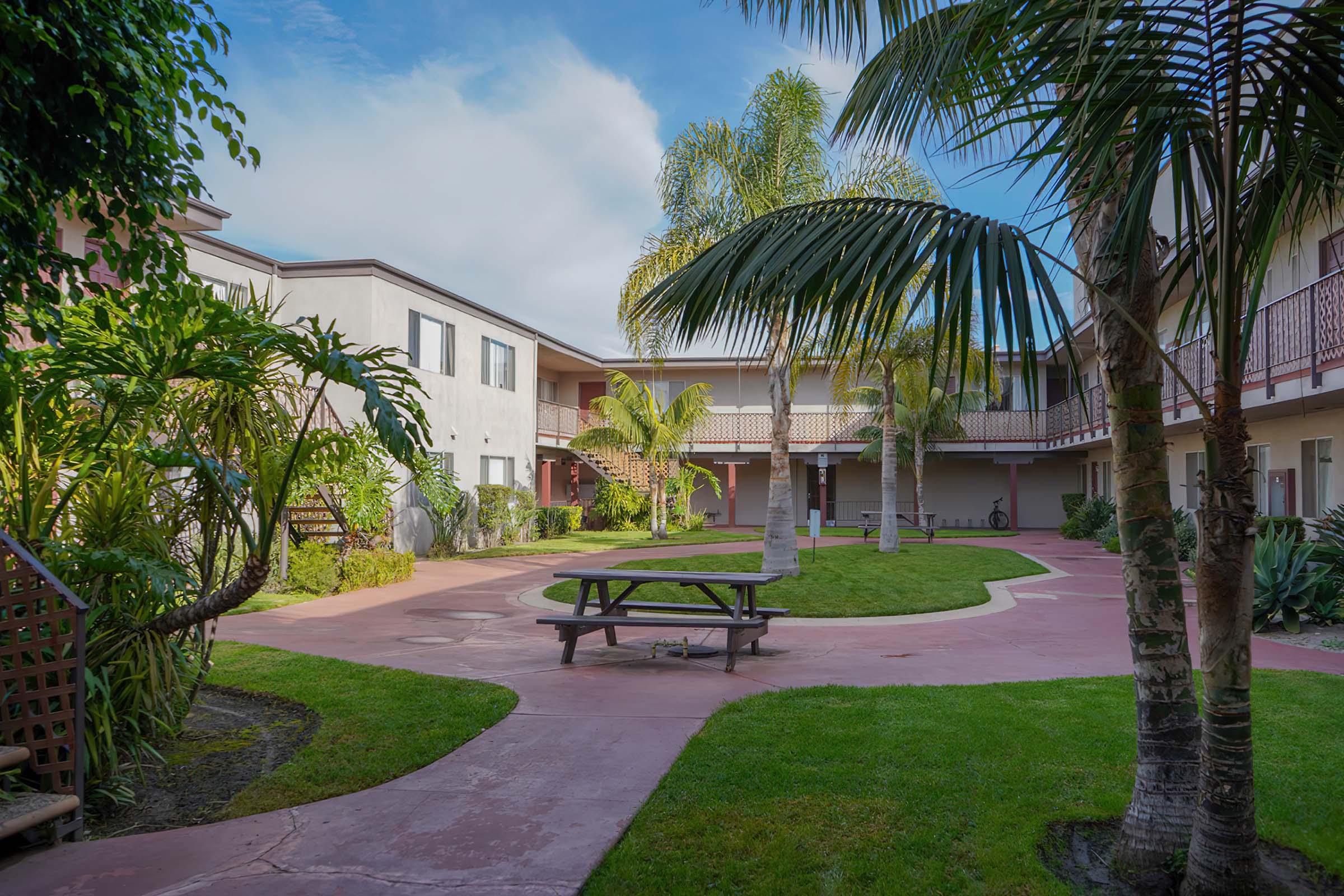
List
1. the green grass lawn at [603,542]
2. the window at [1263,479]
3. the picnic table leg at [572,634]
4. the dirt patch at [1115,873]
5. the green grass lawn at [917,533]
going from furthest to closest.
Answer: the green grass lawn at [917,533] < the green grass lawn at [603,542] < the window at [1263,479] < the picnic table leg at [572,634] < the dirt patch at [1115,873]

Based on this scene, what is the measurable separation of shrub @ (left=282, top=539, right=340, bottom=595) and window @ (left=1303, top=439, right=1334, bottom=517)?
16335 mm

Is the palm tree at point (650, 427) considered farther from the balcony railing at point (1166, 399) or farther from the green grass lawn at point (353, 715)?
the green grass lawn at point (353, 715)

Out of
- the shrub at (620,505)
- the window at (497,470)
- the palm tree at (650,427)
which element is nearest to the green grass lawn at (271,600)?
the window at (497,470)

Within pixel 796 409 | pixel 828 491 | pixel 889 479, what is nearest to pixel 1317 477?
pixel 889 479

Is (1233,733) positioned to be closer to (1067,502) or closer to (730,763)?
(730,763)

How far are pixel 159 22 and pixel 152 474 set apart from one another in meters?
Answer: 2.86

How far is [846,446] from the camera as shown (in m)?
32.3

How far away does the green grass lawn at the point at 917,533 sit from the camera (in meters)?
28.2

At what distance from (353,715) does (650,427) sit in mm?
20437

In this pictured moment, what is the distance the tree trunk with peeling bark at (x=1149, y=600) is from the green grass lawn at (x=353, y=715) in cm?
407

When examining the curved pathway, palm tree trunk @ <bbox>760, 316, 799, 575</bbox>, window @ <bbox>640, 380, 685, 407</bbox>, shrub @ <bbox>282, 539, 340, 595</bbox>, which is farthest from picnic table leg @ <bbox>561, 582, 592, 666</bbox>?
window @ <bbox>640, 380, 685, 407</bbox>

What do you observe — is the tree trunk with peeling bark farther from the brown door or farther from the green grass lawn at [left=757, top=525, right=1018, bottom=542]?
the green grass lawn at [left=757, top=525, right=1018, bottom=542]

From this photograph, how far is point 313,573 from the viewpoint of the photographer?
14.7 m

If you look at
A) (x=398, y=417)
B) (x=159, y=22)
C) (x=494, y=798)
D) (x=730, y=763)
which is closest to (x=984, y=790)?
(x=730, y=763)
